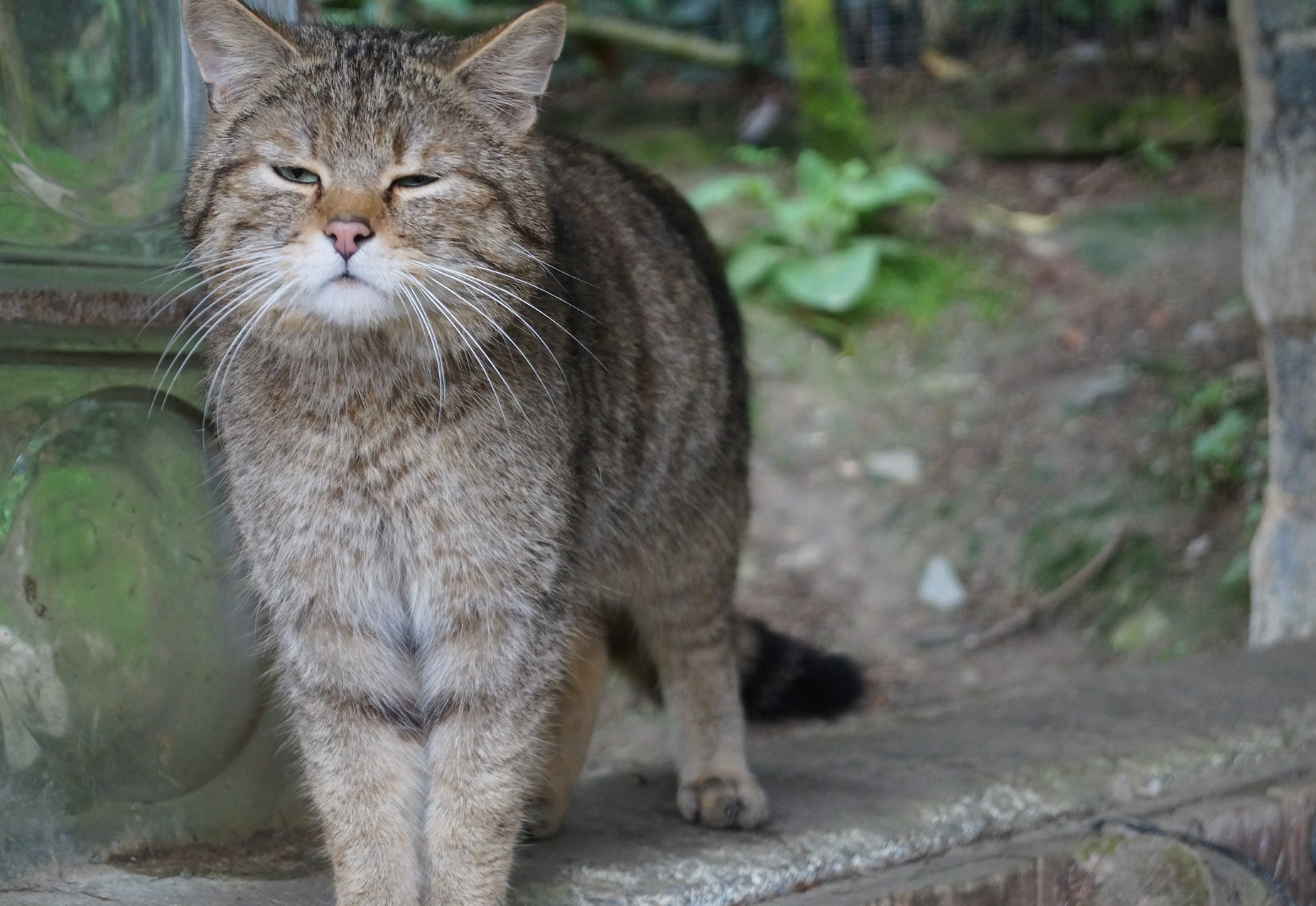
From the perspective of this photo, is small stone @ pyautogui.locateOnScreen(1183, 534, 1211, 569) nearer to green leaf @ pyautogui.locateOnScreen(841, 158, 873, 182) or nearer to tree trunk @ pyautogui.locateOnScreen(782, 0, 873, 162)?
green leaf @ pyautogui.locateOnScreen(841, 158, 873, 182)

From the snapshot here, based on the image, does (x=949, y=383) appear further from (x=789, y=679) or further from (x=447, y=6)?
(x=447, y=6)

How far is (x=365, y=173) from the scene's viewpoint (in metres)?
2.28

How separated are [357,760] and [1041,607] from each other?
10.3 feet

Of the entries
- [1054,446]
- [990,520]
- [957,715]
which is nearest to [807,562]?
[990,520]

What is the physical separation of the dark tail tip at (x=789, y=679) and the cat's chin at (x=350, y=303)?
159 centimetres

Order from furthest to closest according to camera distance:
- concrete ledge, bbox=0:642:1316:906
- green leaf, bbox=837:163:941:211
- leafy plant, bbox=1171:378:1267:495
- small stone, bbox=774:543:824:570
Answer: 1. green leaf, bbox=837:163:941:211
2. small stone, bbox=774:543:824:570
3. leafy plant, bbox=1171:378:1267:495
4. concrete ledge, bbox=0:642:1316:906

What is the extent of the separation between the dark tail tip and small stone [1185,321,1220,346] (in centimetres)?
297

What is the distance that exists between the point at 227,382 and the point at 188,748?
77 cm

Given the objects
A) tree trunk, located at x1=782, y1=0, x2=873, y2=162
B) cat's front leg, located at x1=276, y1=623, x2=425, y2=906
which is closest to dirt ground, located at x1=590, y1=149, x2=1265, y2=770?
tree trunk, located at x1=782, y1=0, x2=873, y2=162

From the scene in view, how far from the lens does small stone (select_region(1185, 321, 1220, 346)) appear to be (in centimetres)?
580

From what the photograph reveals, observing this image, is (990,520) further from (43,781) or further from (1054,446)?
(43,781)

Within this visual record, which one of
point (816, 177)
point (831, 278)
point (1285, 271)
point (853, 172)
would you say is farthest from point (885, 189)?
point (1285, 271)

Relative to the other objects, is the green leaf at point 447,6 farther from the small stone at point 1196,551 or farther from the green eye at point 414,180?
the green eye at point 414,180

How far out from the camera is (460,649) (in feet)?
7.83
